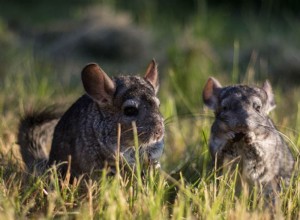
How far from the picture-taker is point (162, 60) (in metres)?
11.3

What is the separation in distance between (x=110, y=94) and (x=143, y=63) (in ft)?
23.6

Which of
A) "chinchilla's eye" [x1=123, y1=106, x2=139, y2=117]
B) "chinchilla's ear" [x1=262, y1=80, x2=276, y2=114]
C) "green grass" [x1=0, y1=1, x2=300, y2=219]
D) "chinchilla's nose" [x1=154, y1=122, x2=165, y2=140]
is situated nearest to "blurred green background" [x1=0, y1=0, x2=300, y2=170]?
"green grass" [x1=0, y1=1, x2=300, y2=219]

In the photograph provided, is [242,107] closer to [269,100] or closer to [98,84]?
[269,100]

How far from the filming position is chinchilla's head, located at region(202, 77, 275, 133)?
16.8 ft

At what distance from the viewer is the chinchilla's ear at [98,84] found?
5227mm

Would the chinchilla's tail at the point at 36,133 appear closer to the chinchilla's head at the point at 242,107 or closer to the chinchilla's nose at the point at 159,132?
the chinchilla's nose at the point at 159,132

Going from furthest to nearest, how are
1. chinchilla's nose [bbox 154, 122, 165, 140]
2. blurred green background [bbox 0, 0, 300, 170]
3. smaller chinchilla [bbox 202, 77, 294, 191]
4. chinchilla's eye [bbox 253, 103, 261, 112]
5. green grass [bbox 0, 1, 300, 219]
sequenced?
1. blurred green background [bbox 0, 0, 300, 170]
2. chinchilla's eye [bbox 253, 103, 261, 112]
3. smaller chinchilla [bbox 202, 77, 294, 191]
4. chinchilla's nose [bbox 154, 122, 165, 140]
5. green grass [bbox 0, 1, 300, 219]

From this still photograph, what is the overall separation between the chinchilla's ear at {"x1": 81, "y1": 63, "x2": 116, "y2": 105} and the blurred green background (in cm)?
71

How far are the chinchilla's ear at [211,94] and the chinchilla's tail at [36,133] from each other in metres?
1.33

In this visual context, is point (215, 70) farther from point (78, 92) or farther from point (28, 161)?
point (28, 161)

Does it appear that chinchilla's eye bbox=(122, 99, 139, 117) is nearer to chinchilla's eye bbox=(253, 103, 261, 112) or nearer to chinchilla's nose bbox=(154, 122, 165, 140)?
chinchilla's nose bbox=(154, 122, 165, 140)

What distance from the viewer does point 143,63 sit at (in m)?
12.4

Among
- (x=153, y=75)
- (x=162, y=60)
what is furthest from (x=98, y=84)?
(x=162, y=60)

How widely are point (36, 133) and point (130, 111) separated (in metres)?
1.31
